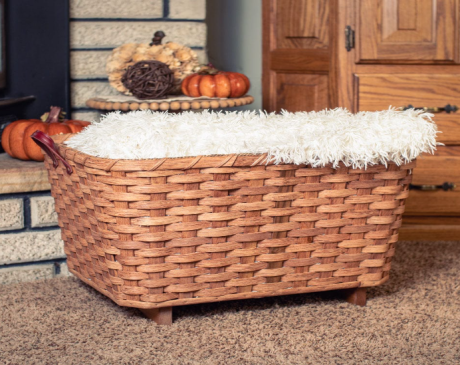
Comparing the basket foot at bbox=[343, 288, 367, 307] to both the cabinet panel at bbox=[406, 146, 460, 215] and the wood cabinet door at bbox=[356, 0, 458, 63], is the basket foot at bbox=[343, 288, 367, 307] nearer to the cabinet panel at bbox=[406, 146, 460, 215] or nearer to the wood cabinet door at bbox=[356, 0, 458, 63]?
the cabinet panel at bbox=[406, 146, 460, 215]

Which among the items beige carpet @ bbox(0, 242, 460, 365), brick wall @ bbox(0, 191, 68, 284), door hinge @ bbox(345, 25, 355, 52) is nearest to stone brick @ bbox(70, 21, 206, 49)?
door hinge @ bbox(345, 25, 355, 52)

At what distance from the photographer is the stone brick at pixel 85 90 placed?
1861 mm

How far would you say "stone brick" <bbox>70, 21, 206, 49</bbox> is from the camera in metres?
1.84

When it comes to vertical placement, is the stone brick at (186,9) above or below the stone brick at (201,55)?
above

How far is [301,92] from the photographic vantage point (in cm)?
207

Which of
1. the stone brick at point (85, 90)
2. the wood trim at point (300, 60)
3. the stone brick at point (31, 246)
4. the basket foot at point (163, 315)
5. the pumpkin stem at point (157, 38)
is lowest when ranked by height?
the basket foot at point (163, 315)

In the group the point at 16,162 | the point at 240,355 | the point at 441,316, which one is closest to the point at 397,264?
the point at 441,316

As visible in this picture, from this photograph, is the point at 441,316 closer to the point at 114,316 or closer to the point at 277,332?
the point at 277,332

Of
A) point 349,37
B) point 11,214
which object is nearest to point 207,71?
point 349,37

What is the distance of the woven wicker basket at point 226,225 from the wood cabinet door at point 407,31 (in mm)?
670

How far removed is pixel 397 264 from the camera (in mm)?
1622

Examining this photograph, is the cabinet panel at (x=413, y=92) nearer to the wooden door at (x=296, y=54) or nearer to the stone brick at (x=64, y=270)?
the wooden door at (x=296, y=54)

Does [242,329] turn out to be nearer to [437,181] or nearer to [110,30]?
[437,181]

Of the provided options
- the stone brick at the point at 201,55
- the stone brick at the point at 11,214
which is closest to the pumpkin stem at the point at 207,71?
the stone brick at the point at 201,55
